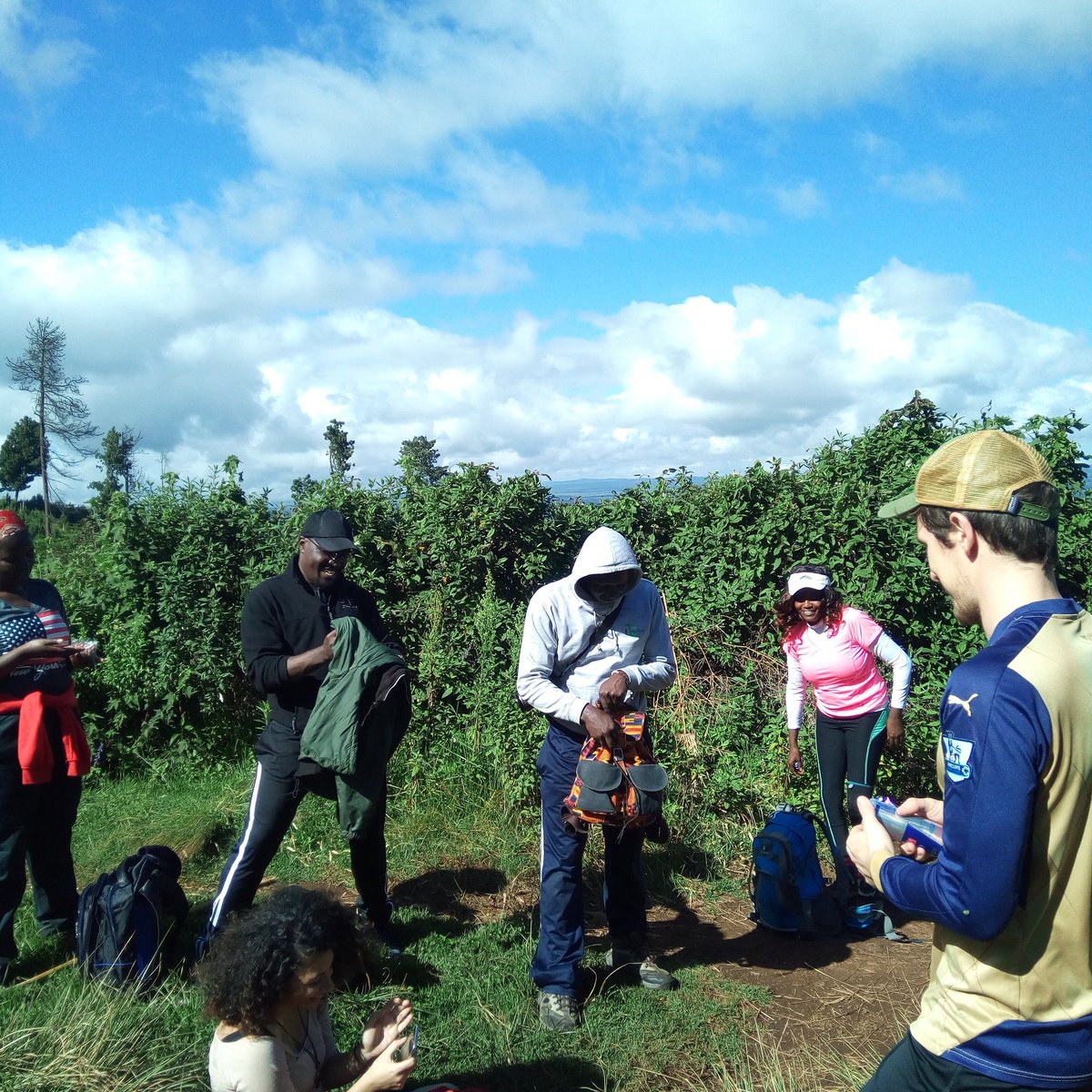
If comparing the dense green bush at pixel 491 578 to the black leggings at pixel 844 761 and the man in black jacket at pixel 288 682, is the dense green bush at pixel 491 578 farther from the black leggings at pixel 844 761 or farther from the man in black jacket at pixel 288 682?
the man in black jacket at pixel 288 682

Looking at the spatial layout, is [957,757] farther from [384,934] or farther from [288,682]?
[384,934]

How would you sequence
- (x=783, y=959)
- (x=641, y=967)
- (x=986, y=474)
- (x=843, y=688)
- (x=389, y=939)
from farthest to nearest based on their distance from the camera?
(x=843, y=688) → (x=783, y=959) → (x=389, y=939) → (x=641, y=967) → (x=986, y=474)

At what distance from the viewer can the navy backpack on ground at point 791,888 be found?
4.71m

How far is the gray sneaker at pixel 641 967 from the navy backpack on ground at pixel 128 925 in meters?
1.98

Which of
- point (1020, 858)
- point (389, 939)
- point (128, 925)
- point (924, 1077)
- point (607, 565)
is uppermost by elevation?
point (607, 565)

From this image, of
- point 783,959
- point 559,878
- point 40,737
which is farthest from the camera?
point 783,959

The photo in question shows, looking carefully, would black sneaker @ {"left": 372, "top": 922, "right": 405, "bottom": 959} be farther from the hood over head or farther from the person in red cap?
the hood over head

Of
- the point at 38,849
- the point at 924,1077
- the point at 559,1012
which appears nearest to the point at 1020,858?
the point at 924,1077

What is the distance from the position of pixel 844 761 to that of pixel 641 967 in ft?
5.56

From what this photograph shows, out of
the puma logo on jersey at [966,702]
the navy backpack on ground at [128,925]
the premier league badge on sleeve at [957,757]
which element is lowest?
the navy backpack on ground at [128,925]

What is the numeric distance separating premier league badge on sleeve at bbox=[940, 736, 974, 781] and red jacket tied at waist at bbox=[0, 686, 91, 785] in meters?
3.71

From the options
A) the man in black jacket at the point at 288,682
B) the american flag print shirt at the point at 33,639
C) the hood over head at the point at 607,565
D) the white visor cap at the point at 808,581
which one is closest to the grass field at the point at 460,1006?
the man in black jacket at the point at 288,682

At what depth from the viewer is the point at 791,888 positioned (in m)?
4.70

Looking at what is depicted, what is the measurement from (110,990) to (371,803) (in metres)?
1.20
